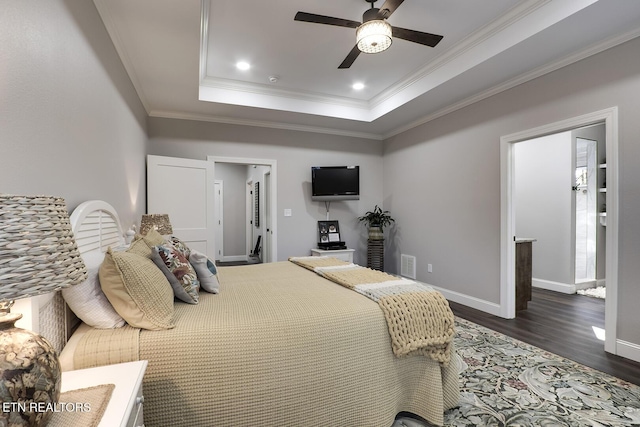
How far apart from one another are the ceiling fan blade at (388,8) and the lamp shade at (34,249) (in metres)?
2.25

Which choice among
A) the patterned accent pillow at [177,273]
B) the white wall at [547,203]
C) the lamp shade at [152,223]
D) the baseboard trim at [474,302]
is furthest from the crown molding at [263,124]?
the patterned accent pillow at [177,273]

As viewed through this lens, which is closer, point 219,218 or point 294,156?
point 294,156

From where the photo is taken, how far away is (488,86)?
3.46 meters

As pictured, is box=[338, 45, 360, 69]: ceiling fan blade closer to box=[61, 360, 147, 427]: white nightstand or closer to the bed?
the bed

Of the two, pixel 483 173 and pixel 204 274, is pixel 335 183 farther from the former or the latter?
pixel 204 274

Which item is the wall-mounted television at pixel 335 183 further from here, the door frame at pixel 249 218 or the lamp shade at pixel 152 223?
the door frame at pixel 249 218

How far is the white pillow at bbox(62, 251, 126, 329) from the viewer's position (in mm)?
1288

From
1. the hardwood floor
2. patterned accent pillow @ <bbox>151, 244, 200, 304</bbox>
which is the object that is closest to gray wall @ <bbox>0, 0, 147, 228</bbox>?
patterned accent pillow @ <bbox>151, 244, 200, 304</bbox>

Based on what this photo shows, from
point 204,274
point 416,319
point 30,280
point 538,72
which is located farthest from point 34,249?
point 538,72

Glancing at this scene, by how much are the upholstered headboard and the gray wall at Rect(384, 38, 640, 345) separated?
3.70 meters

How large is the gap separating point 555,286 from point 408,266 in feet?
7.18

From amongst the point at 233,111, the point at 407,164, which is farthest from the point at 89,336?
the point at 407,164

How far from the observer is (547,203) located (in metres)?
4.85

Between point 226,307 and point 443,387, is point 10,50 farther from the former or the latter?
point 443,387
